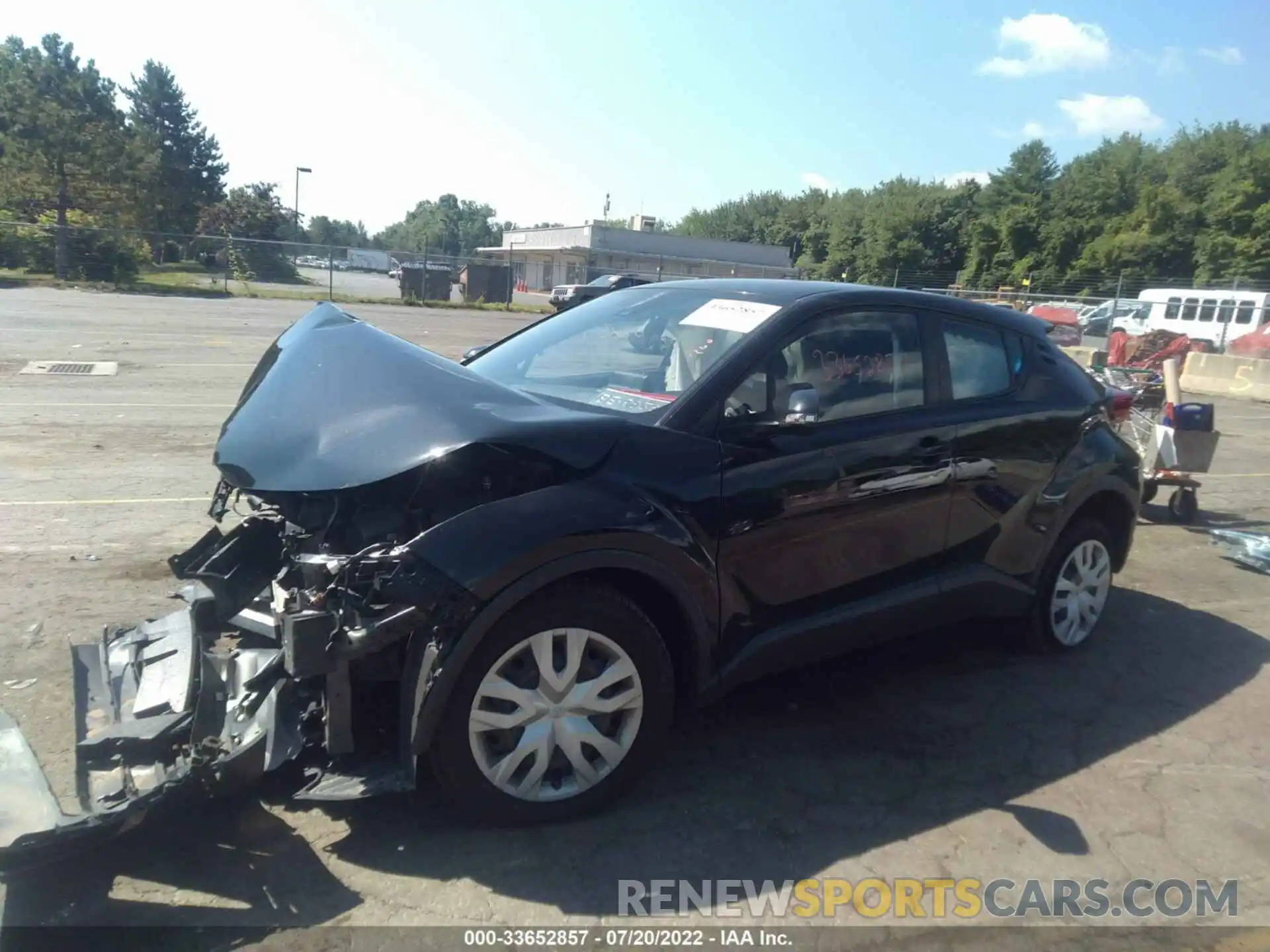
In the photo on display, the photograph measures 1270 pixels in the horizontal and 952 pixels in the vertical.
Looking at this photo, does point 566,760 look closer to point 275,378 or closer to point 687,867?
point 687,867

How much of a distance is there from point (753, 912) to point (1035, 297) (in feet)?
118

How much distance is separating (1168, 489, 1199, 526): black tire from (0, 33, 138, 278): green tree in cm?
3355

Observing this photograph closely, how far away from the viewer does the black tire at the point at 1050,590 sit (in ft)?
15.6

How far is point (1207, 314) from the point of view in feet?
106

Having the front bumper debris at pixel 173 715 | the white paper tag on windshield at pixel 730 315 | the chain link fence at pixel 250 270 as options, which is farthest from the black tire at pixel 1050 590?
the chain link fence at pixel 250 270

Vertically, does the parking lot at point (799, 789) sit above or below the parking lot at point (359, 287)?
below

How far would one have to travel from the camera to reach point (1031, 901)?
9.86 ft

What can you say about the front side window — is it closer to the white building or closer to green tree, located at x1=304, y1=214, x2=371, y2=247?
the white building

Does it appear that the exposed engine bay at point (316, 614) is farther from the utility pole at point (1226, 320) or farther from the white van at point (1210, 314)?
the white van at point (1210, 314)

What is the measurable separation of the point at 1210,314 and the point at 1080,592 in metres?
32.8

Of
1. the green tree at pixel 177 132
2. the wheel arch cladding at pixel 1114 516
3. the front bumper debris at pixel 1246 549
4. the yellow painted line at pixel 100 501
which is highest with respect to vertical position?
the green tree at pixel 177 132

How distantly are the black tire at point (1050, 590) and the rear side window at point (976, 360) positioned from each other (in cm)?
89

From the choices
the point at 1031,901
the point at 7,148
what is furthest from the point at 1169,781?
the point at 7,148

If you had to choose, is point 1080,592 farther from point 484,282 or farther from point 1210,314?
point 484,282
